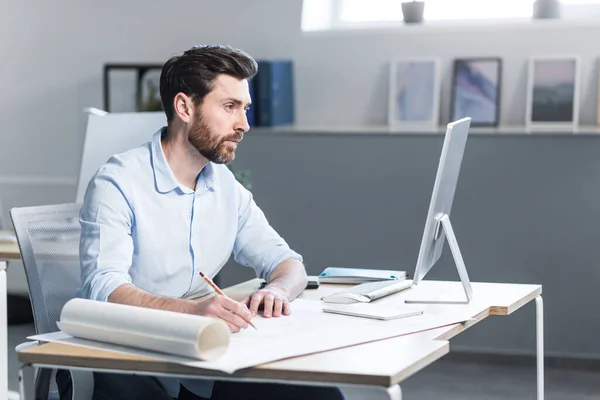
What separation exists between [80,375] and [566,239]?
256 centimetres

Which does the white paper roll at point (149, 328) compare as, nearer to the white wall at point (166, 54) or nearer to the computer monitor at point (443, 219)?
the computer monitor at point (443, 219)

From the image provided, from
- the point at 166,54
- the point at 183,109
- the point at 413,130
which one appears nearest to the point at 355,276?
the point at 183,109

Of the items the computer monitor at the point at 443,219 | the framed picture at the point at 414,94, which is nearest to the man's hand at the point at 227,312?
the computer monitor at the point at 443,219

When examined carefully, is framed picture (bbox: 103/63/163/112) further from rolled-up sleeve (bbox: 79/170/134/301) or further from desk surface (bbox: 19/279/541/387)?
desk surface (bbox: 19/279/541/387)

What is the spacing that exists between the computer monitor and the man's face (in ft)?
→ 1.55

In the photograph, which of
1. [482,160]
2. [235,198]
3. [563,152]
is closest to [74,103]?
[482,160]

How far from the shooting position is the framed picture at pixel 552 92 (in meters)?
4.20

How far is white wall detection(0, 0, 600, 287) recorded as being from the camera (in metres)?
4.38

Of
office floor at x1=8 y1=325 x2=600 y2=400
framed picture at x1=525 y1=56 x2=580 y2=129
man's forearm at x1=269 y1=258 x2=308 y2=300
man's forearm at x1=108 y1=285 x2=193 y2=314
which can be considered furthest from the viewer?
framed picture at x1=525 y1=56 x2=580 y2=129

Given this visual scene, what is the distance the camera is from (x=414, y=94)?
4.45 m

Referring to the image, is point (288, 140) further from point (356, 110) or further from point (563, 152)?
point (563, 152)

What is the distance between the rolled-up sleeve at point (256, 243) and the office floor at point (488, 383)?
4.82 ft

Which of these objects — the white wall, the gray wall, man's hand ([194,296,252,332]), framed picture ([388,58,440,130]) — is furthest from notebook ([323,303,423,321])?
the white wall

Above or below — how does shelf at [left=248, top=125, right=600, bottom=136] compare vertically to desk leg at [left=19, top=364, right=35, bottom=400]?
above
